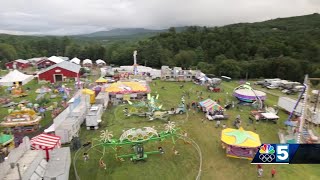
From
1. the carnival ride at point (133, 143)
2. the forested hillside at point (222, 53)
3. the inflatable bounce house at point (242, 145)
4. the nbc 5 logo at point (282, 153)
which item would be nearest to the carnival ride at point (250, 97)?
the inflatable bounce house at point (242, 145)

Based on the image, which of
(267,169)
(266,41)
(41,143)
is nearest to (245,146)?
(267,169)

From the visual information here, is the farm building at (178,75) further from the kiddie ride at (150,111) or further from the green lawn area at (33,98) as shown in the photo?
the kiddie ride at (150,111)

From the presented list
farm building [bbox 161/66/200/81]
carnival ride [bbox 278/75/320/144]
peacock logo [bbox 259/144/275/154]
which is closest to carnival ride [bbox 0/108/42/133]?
peacock logo [bbox 259/144/275/154]

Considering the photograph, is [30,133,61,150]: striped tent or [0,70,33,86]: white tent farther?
[0,70,33,86]: white tent

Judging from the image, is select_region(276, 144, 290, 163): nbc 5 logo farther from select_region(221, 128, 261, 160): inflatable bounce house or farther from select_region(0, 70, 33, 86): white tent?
select_region(0, 70, 33, 86): white tent

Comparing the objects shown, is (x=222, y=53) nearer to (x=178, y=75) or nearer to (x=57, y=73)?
(x=178, y=75)

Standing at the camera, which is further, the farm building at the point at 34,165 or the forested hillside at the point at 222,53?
the forested hillside at the point at 222,53
